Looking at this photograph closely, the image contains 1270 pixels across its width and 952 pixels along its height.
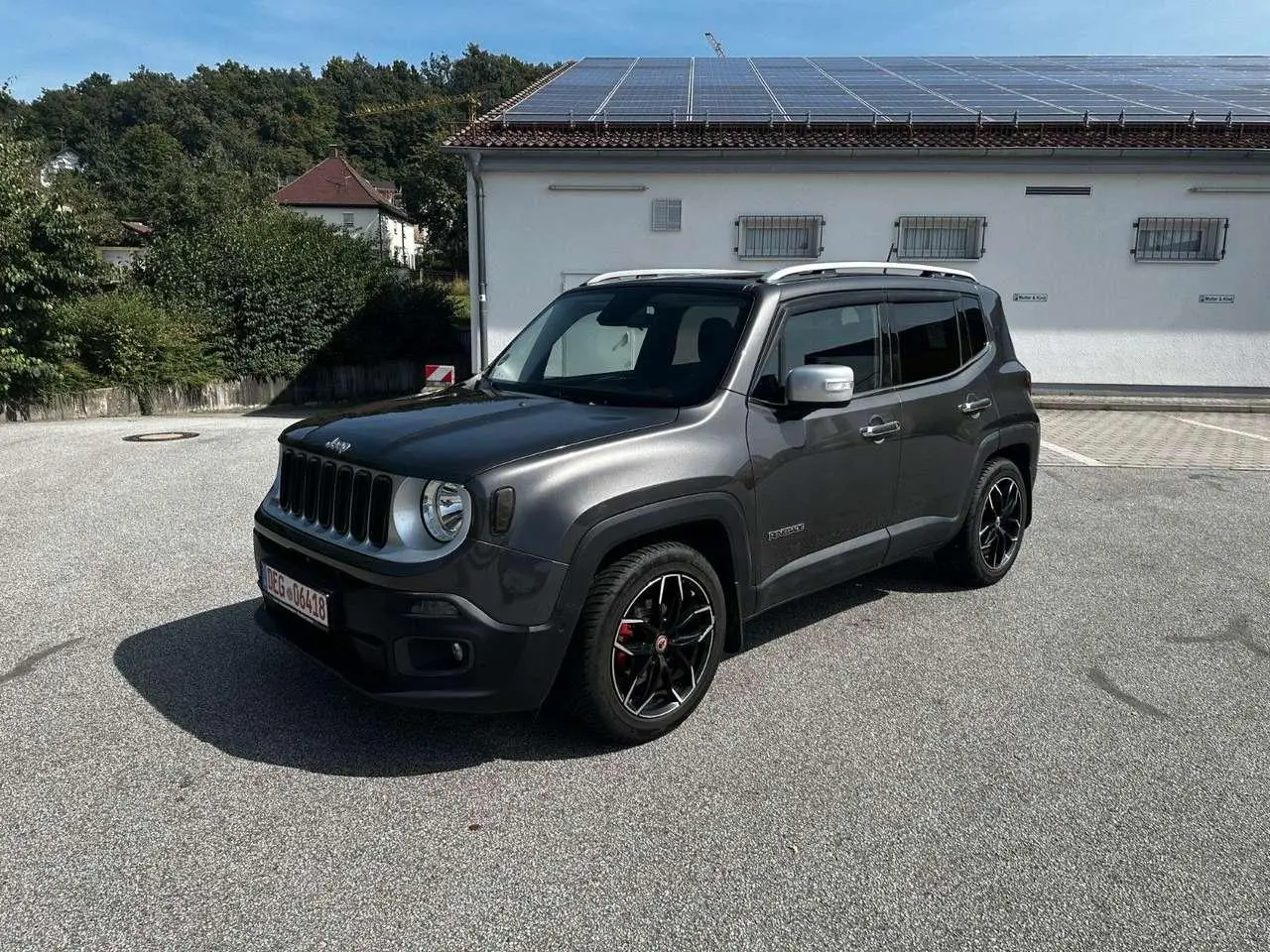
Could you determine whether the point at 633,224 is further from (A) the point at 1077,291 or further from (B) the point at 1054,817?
(B) the point at 1054,817

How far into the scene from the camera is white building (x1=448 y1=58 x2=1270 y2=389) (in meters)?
14.5

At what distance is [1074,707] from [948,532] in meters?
1.29

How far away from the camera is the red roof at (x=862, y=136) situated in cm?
1441

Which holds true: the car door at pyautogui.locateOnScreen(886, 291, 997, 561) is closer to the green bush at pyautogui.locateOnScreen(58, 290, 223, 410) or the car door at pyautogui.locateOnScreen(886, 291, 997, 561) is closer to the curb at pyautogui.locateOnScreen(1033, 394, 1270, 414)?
the curb at pyautogui.locateOnScreen(1033, 394, 1270, 414)

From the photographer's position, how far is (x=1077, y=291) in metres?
14.8

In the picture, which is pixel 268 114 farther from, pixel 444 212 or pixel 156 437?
pixel 156 437

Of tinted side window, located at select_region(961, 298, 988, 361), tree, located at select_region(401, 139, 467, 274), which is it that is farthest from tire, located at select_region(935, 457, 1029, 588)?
tree, located at select_region(401, 139, 467, 274)

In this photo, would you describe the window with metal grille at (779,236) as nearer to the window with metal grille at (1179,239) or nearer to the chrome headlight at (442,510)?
the window with metal grille at (1179,239)

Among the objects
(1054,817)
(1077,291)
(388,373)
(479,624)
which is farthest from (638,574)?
(388,373)

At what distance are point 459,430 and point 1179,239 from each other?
15593 millimetres

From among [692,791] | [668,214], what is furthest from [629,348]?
[668,214]

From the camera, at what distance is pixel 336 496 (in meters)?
3.27

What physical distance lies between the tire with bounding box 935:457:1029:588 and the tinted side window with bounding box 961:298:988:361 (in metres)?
0.69

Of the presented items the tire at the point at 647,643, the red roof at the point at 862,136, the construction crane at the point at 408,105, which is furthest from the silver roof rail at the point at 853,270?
the construction crane at the point at 408,105
